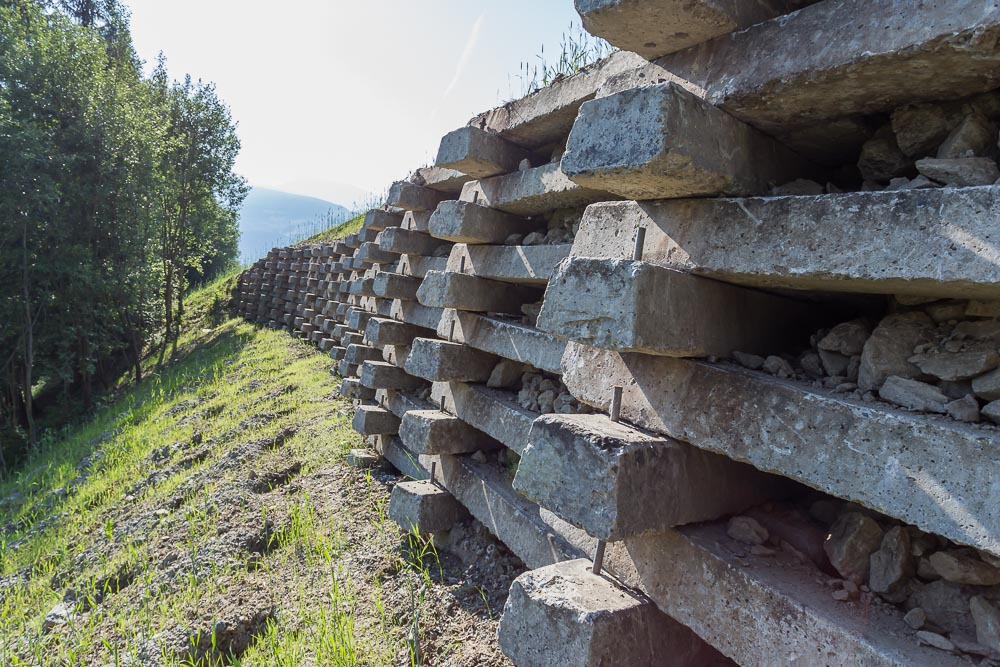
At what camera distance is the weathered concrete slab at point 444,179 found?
386 cm

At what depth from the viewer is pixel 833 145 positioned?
5.43ft

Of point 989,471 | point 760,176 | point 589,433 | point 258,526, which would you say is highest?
point 760,176

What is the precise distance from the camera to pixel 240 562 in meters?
3.54

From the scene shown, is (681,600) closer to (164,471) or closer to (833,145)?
(833,145)

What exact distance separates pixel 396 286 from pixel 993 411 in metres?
→ 3.65

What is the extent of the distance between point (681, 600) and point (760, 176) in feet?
3.82

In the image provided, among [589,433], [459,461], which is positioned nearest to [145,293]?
[459,461]

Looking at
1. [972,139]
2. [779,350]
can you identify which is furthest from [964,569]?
[972,139]

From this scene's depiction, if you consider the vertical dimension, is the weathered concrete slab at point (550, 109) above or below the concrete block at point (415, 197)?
above

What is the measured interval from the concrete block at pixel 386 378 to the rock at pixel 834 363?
3.12 meters

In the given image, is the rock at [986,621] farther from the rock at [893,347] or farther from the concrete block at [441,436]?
the concrete block at [441,436]

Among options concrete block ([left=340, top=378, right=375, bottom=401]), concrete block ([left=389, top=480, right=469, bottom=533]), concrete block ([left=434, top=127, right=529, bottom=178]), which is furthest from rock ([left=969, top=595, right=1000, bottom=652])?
concrete block ([left=340, top=378, right=375, bottom=401])

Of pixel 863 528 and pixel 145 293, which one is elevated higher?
pixel 863 528

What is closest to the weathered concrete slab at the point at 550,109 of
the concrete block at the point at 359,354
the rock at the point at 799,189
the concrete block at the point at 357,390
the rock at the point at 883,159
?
the rock at the point at 799,189
